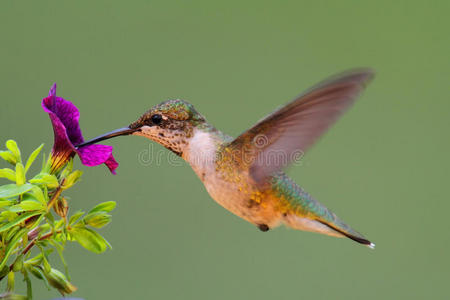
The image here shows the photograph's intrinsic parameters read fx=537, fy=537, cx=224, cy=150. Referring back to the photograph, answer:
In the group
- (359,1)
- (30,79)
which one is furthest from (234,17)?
(30,79)

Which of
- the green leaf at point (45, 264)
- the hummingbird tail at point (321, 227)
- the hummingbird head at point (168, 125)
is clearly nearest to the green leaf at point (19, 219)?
the green leaf at point (45, 264)

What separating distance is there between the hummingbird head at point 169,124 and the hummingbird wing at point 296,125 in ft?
0.41

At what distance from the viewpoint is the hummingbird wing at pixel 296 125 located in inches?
46.1

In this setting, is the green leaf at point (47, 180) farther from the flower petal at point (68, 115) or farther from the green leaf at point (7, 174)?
the flower petal at point (68, 115)

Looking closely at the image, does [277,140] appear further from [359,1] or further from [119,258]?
[359,1]

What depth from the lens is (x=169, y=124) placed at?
1.35 meters

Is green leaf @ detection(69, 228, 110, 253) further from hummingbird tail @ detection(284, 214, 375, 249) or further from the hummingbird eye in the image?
hummingbird tail @ detection(284, 214, 375, 249)

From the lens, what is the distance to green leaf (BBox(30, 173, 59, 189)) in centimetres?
99

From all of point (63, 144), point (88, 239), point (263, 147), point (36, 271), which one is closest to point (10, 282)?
point (36, 271)

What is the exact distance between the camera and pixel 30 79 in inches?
120

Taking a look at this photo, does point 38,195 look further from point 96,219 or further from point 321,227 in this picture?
point 321,227

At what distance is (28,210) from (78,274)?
6.49 ft

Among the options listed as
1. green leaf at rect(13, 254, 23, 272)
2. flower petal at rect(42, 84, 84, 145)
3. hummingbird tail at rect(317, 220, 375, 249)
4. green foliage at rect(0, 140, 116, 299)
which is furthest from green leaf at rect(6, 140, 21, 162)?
hummingbird tail at rect(317, 220, 375, 249)

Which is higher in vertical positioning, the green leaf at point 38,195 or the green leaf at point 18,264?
the green leaf at point 38,195
